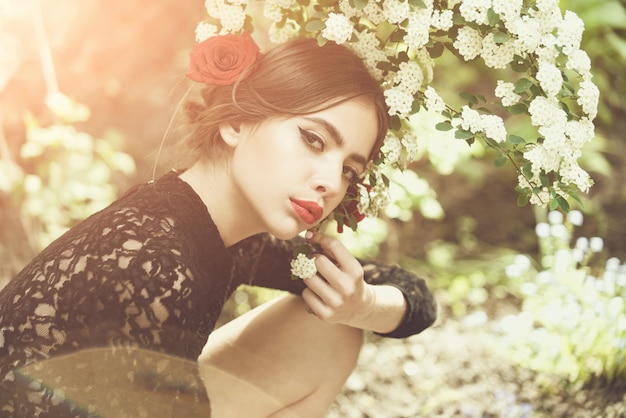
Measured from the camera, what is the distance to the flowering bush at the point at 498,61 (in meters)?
1.79

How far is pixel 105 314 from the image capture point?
163cm

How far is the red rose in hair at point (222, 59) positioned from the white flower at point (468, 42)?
0.52 metres

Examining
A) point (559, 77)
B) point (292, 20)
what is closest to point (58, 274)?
point (292, 20)

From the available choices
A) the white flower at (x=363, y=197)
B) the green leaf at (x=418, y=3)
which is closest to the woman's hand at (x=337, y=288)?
the white flower at (x=363, y=197)

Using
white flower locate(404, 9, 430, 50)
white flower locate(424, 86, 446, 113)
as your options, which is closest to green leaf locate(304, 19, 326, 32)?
white flower locate(404, 9, 430, 50)

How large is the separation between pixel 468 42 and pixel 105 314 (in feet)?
3.60

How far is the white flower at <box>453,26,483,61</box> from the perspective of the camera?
6.06 ft

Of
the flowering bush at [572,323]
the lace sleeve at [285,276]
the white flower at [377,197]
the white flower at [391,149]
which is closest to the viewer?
the white flower at [391,149]

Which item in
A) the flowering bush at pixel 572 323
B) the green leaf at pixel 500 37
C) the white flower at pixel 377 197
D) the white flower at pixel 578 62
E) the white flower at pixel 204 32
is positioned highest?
the white flower at pixel 204 32

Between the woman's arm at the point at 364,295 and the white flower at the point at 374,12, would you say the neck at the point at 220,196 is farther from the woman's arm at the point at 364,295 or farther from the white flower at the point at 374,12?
the white flower at the point at 374,12

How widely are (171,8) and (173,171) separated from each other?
304cm

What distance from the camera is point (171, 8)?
4.72m

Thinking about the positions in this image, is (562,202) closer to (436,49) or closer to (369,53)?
(436,49)

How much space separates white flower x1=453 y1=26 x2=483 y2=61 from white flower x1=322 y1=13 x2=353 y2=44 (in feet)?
0.94
